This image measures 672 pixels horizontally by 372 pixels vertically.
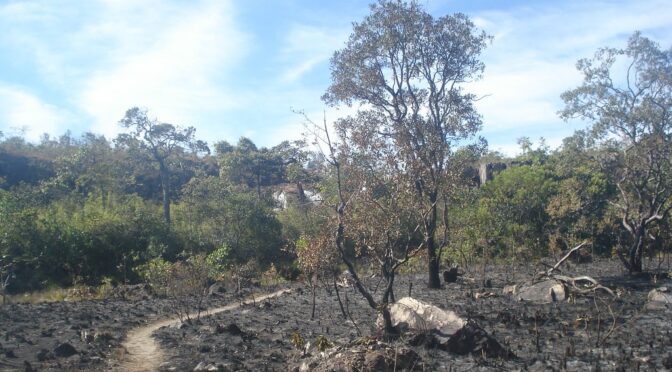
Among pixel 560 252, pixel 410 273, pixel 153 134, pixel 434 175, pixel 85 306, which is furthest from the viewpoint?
pixel 153 134

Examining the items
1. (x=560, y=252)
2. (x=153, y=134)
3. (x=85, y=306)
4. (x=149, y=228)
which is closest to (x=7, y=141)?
(x=153, y=134)

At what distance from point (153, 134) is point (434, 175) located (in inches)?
1263

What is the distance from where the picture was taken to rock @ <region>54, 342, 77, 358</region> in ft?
37.9

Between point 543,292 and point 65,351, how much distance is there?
42.5ft

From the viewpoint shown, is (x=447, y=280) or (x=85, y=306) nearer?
(x=85, y=306)

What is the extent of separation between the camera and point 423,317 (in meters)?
11.6

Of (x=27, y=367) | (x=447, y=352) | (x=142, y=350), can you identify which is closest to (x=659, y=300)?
(x=447, y=352)

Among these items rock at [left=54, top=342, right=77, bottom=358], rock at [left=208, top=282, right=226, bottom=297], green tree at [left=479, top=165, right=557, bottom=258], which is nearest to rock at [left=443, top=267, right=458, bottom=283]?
green tree at [left=479, top=165, right=557, bottom=258]

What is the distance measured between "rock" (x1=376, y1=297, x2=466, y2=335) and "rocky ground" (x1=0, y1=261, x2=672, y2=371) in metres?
0.23

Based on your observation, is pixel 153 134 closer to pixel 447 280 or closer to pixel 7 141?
pixel 447 280

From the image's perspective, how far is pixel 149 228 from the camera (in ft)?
119

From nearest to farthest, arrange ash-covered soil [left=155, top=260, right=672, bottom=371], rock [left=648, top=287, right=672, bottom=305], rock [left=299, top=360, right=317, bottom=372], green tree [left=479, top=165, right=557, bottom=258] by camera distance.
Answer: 1. rock [left=299, top=360, right=317, bottom=372]
2. ash-covered soil [left=155, top=260, right=672, bottom=371]
3. rock [left=648, top=287, right=672, bottom=305]
4. green tree [left=479, top=165, right=557, bottom=258]

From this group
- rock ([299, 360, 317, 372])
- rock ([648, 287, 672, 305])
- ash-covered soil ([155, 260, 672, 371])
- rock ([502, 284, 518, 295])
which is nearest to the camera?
rock ([299, 360, 317, 372])

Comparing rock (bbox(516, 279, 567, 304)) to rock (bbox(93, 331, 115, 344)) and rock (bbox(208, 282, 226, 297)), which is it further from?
rock (bbox(208, 282, 226, 297))
